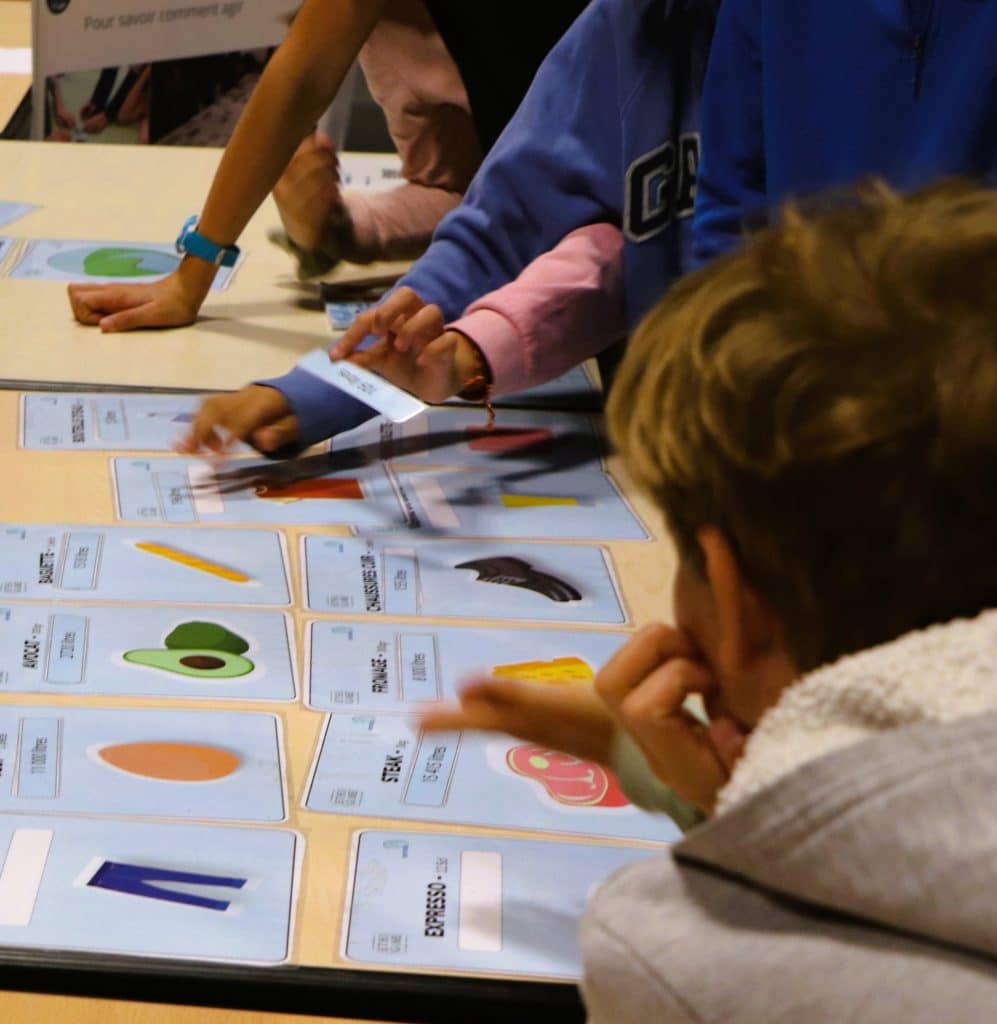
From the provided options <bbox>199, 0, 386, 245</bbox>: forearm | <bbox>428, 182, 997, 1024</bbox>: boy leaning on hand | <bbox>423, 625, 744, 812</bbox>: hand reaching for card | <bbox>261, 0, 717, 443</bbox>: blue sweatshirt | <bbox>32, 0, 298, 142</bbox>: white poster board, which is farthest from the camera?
<bbox>32, 0, 298, 142</bbox>: white poster board

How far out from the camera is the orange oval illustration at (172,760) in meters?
0.72

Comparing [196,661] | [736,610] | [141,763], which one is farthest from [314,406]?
[736,610]

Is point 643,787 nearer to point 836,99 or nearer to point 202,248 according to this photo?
point 836,99

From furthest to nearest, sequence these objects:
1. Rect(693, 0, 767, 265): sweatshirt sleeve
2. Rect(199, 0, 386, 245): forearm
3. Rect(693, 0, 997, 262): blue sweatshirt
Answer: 1. Rect(199, 0, 386, 245): forearm
2. Rect(693, 0, 767, 265): sweatshirt sleeve
3. Rect(693, 0, 997, 262): blue sweatshirt

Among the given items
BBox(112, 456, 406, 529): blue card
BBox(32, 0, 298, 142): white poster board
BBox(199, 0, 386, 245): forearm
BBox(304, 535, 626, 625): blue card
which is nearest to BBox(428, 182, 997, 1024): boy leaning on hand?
BBox(304, 535, 626, 625): blue card

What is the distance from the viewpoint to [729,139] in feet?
3.42

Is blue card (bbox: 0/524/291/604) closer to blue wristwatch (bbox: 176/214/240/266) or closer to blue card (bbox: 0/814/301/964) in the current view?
blue card (bbox: 0/814/301/964)

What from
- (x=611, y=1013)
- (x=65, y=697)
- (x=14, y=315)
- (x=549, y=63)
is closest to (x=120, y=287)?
(x=14, y=315)

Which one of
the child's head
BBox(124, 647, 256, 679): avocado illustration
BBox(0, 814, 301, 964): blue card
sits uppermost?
the child's head

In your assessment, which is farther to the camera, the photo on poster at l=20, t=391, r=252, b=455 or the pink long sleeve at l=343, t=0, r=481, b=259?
the pink long sleeve at l=343, t=0, r=481, b=259

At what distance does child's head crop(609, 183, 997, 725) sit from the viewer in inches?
16.8

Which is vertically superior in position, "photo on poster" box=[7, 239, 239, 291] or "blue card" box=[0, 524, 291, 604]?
"blue card" box=[0, 524, 291, 604]

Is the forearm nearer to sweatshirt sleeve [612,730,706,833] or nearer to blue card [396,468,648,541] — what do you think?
blue card [396,468,648,541]

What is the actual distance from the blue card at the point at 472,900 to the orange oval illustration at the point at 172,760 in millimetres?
89
